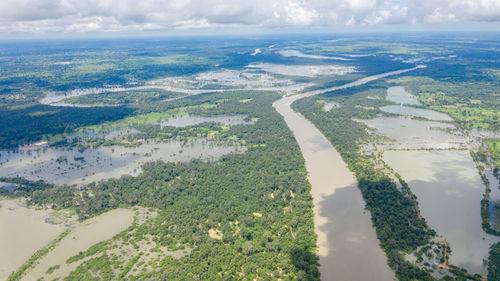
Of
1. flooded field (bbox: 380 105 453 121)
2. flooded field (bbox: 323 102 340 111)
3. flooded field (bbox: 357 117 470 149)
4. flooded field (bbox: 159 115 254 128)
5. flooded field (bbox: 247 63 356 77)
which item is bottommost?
flooded field (bbox: 357 117 470 149)

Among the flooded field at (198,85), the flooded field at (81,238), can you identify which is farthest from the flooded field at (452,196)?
the flooded field at (198,85)

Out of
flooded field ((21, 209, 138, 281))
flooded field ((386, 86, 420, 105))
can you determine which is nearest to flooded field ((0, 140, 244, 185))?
flooded field ((21, 209, 138, 281))

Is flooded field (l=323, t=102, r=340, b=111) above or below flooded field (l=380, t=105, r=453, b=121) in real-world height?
above

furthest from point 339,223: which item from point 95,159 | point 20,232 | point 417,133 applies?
point 95,159

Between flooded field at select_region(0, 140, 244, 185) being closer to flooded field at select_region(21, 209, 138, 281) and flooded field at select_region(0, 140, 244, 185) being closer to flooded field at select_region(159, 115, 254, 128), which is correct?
flooded field at select_region(21, 209, 138, 281)

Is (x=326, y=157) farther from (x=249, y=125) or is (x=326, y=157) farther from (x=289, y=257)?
(x=289, y=257)

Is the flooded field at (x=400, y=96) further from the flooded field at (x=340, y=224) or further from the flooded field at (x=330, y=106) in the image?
the flooded field at (x=340, y=224)

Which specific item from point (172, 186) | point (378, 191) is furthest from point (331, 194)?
point (172, 186)

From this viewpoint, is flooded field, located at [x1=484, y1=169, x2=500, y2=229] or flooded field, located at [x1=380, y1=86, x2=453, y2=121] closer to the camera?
flooded field, located at [x1=484, y1=169, x2=500, y2=229]
